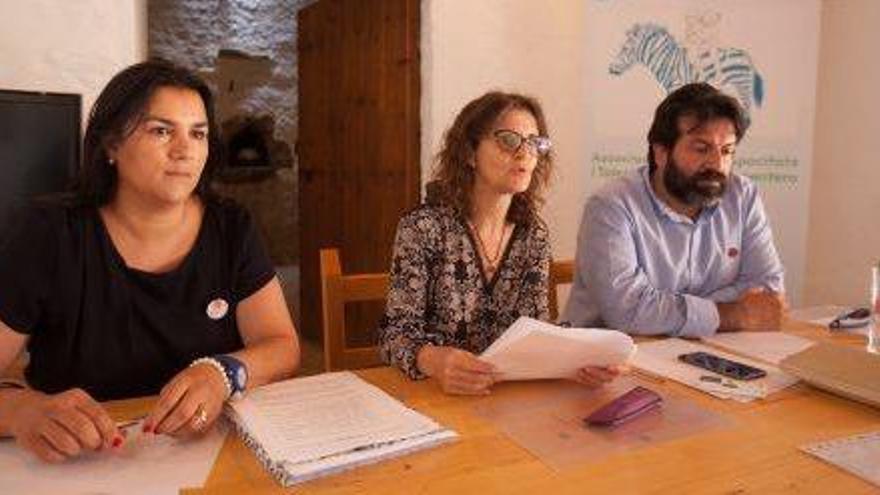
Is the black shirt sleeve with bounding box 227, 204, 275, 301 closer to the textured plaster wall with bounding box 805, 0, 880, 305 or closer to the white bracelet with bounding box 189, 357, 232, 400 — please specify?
the white bracelet with bounding box 189, 357, 232, 400

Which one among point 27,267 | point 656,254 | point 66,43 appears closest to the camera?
point 27,267

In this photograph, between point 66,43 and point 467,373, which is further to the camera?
point 66,43

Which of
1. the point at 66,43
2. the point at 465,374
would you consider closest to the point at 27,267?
the point at 465,374

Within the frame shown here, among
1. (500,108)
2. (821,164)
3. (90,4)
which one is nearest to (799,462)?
(500,108)

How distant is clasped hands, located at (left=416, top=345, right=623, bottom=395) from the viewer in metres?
1.25

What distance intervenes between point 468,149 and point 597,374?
0.69 metres

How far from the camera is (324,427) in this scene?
3.42ft

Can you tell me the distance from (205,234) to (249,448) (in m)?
0.57

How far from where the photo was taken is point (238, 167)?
5707mm

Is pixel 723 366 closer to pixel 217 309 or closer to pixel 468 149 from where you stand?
pixel 468 149

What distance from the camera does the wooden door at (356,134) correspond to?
3.19 meters

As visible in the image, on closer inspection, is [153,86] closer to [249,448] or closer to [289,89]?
[249,448]

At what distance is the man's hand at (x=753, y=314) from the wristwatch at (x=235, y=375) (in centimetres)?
119

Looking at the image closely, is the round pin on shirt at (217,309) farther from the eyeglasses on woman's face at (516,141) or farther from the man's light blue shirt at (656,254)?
A: the man's light blue shirt at (656,254)
